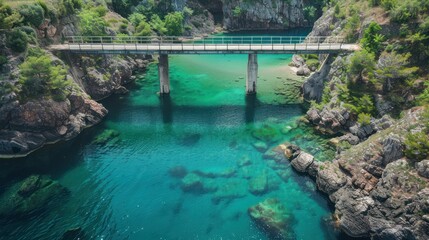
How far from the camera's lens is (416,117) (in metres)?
48.1

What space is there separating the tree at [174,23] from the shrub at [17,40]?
67859mm

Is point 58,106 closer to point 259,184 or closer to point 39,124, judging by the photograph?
point 39,124

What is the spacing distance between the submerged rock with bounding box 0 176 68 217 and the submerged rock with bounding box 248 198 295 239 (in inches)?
1125

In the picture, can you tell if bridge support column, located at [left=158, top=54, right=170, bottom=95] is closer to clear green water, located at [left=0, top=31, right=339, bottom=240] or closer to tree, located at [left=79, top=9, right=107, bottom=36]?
clear green water, located at [left=0, top=31, right=339, bottom=240]

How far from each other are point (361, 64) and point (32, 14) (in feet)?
216

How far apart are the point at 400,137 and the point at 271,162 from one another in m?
19.7

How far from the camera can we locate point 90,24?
→ 8975 centimetres

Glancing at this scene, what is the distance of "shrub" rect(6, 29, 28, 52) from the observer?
64000 mm

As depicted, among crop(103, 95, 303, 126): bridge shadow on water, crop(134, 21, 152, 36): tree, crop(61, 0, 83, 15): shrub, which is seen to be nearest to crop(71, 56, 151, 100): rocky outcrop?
crop(103, 95, 303, 126): bridge shadow on water

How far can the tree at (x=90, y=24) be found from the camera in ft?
291

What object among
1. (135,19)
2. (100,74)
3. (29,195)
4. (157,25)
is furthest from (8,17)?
(157,25)

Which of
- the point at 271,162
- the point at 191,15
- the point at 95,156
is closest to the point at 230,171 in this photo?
the point at 271,162

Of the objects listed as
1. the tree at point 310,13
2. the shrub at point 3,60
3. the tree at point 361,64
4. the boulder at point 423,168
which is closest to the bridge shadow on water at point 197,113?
the tree at point 361,64

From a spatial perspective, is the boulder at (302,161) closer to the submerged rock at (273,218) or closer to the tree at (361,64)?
the submerged rock at (273,218)
